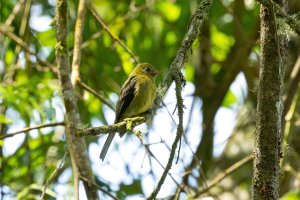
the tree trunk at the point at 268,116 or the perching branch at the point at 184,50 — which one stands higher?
the perching branch at the point at 184,50

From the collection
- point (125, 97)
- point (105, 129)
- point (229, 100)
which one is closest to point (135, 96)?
point (125, 97)

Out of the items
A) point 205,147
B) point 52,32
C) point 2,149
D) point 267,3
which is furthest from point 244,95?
point 267,3

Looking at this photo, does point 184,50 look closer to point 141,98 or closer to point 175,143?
point 175,143

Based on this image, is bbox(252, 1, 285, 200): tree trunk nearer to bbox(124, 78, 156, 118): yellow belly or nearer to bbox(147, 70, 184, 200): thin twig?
bbox(147, 70, 184, 200): thin twig

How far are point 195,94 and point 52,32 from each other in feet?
6.20

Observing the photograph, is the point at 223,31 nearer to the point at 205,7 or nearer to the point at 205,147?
the point at 205,147

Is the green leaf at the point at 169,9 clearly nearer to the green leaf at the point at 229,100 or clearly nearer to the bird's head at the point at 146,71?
the green leaf at the point at 229,100

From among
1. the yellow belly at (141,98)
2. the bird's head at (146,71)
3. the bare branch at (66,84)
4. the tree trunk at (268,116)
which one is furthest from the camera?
the bird's head at (146,71)

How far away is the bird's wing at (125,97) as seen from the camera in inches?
221

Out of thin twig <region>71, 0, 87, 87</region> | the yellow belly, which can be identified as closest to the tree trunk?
thin twig <region>71, 0, 87, 87</region>

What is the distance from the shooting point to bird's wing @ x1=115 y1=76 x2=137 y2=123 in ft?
18.4

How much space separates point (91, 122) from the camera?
22.4ft

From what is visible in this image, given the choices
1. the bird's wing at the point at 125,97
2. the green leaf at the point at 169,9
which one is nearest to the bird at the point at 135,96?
the bird's wing at the point at 125,97

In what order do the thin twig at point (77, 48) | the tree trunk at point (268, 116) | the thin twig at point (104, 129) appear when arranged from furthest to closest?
the thin twig at point (77, 48)
the thin twig at point (104, 129)
the tree trunk at point (268, 116)
